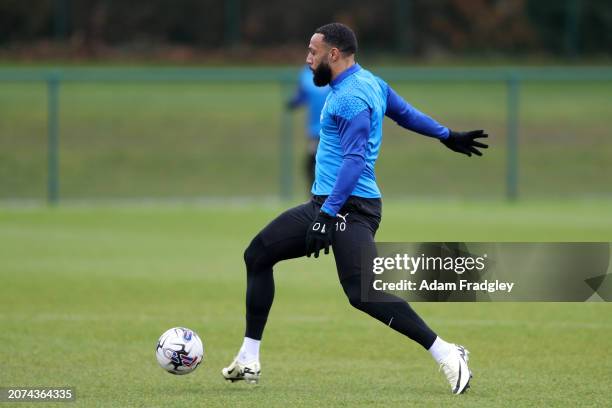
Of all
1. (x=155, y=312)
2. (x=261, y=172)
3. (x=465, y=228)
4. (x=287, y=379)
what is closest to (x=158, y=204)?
(x=261, y=172)

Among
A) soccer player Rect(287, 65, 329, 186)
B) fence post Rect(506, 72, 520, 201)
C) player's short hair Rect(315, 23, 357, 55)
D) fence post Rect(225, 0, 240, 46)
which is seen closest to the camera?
player's short hair Rect(315, 23, 357, 55)

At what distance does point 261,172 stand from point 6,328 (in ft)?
50.5

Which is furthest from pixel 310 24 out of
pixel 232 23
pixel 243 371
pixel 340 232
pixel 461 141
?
pixel 340 232

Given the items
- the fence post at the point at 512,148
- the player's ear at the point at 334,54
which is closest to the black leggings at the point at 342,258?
the player's ear at the point at 334,54

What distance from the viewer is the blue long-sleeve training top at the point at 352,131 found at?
24.4ft

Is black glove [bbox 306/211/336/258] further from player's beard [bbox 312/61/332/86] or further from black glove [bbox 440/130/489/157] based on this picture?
black glove [bbox 440/130/489/157]

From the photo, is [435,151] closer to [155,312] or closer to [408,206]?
[408,206]

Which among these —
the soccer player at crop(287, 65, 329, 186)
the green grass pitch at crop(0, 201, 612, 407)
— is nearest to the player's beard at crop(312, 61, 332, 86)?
the green grass pitch at crop(0, 201, 612, 407)

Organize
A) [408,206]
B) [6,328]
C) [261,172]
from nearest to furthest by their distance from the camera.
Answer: [6,328], [408,206], [261,172]

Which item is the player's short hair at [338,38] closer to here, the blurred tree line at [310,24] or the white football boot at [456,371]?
the white football boot at [456,371]

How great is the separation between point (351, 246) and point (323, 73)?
1.07 meters

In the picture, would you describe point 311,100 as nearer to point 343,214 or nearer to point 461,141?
point 461,141

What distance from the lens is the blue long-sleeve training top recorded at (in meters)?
7.44

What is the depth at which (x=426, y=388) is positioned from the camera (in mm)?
7977
